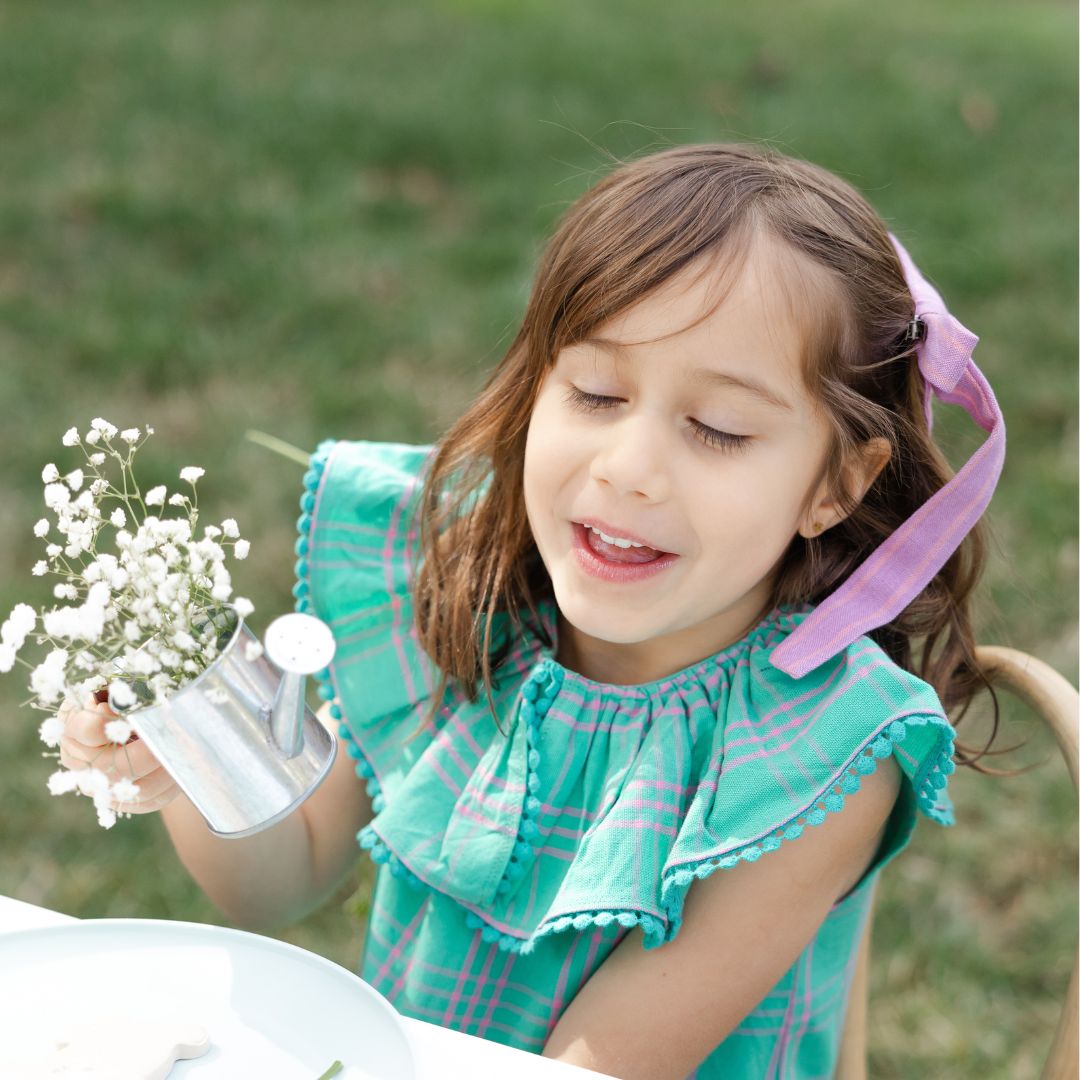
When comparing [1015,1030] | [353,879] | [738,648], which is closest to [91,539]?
[738,648]

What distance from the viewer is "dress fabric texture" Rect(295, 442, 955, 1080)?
1.50m

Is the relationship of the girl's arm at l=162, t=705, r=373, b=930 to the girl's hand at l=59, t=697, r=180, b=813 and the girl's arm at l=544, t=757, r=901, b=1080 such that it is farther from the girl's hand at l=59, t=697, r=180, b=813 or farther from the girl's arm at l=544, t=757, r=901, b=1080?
the girl's arm at l=544, t=757, r=901, b=1080

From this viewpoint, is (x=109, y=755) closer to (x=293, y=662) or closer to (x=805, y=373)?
(x=293, y=662)

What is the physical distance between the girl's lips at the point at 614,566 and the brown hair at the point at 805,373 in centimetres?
22

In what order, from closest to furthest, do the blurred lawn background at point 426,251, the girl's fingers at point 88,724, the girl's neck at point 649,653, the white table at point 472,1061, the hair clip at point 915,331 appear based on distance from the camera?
the white table at point 472,1061 → the girl's fingers at point 88,724 → the hair clip at point 915,331 → the girl's neck at point 649,653 → the blurred lawn background at point 426,251

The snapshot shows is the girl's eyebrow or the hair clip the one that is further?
the hair clip

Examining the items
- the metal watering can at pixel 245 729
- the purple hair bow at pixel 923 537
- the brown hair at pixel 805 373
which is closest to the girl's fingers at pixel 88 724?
the metal watering can at pixel 245 729

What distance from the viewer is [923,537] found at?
62.7 inches

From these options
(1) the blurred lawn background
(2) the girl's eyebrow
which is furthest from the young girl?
(1) the blurred lawn background

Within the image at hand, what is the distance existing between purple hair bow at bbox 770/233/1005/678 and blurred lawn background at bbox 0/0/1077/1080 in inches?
44.2

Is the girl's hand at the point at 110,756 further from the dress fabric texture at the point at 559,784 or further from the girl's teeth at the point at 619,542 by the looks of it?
the girl's teeth at the point at 619,542

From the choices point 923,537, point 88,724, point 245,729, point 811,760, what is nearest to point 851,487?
point 923,537

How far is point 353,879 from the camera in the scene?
2.24 m

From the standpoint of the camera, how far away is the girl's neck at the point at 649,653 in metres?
1.71
